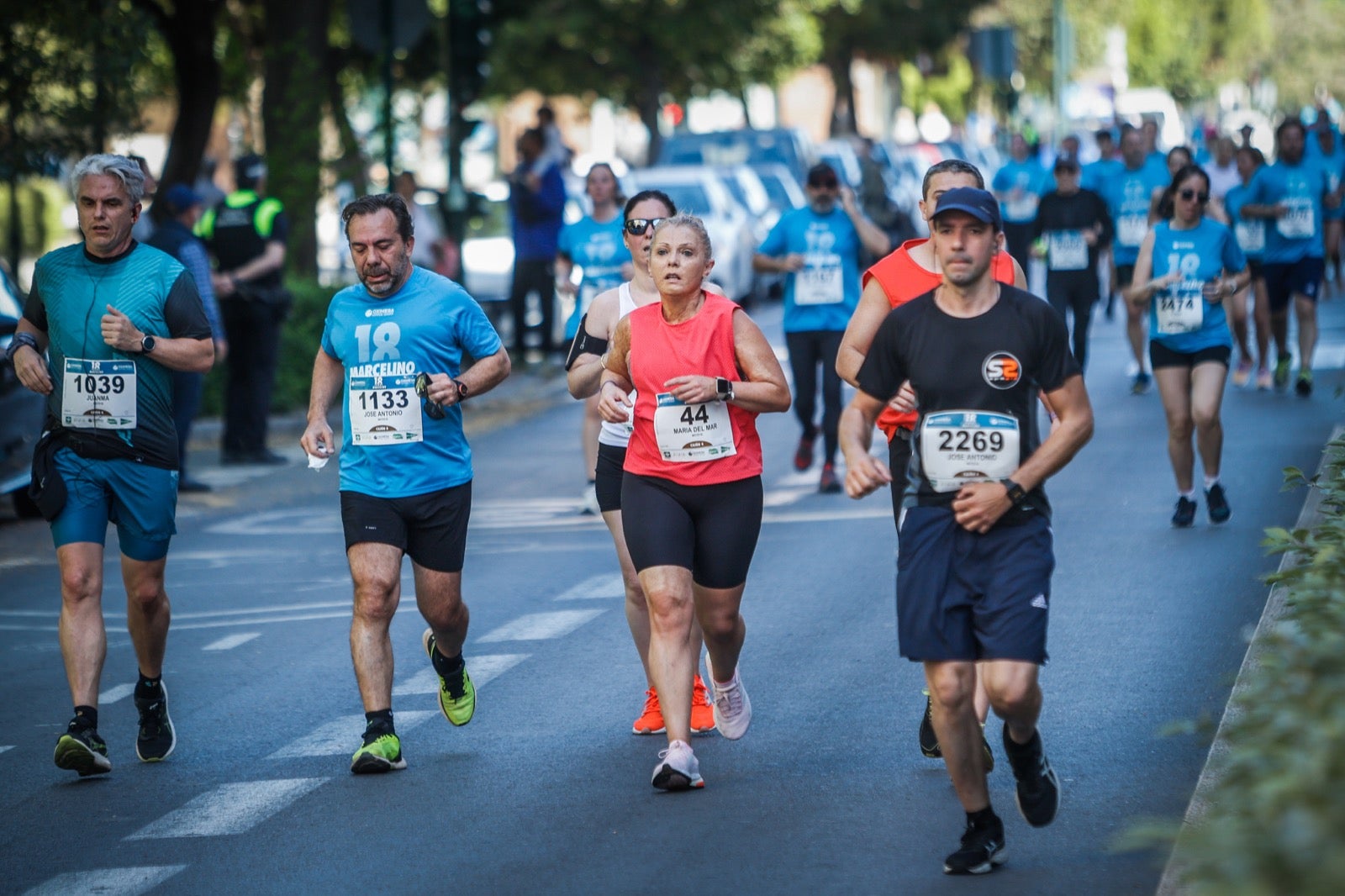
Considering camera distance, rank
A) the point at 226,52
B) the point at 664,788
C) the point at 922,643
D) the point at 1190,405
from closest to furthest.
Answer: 1. the point at 922,643
2. the point at 664,788
3. the point at 1190,405
4. the point at 226,52

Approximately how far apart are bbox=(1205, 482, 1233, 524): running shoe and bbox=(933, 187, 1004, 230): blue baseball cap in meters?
6.05

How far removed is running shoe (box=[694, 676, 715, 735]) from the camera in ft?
24.6

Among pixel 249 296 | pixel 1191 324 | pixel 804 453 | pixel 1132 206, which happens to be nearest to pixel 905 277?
pixel 1191 324

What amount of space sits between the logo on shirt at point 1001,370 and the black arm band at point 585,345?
6.95ft

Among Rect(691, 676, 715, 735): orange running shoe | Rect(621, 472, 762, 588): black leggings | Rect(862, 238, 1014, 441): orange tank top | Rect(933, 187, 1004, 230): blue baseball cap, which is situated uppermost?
Rect(933, 187, 1004, 230): blue baseball cap

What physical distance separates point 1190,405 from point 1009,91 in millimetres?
34292

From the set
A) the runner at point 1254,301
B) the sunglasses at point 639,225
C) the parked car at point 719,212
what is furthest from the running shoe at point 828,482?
the parked car at point 719,212

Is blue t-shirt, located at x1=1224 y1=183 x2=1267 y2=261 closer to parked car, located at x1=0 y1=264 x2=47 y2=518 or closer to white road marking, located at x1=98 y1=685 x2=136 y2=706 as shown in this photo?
parked car, located at x1=0 y1=264 x2=47 y2=518

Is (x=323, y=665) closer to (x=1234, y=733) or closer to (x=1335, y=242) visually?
(x=1234, y=733)

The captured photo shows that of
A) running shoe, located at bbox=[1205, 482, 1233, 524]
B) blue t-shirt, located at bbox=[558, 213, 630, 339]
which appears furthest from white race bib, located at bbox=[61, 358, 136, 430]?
running shoe, located at bbox=[1205, 482, 1233, 524]

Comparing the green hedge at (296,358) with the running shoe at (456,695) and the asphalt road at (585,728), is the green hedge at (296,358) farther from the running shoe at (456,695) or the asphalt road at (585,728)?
the running shoe at (456,695)

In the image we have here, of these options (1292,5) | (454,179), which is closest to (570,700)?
(454,179)

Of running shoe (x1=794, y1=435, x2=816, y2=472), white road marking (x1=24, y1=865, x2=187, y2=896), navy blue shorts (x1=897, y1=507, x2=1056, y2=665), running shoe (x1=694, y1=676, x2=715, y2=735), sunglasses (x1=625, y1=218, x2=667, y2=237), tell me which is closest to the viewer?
navy blue shorts (x1=897, y1=507, x2=1056, y2=665)

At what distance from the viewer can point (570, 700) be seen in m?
7.95
